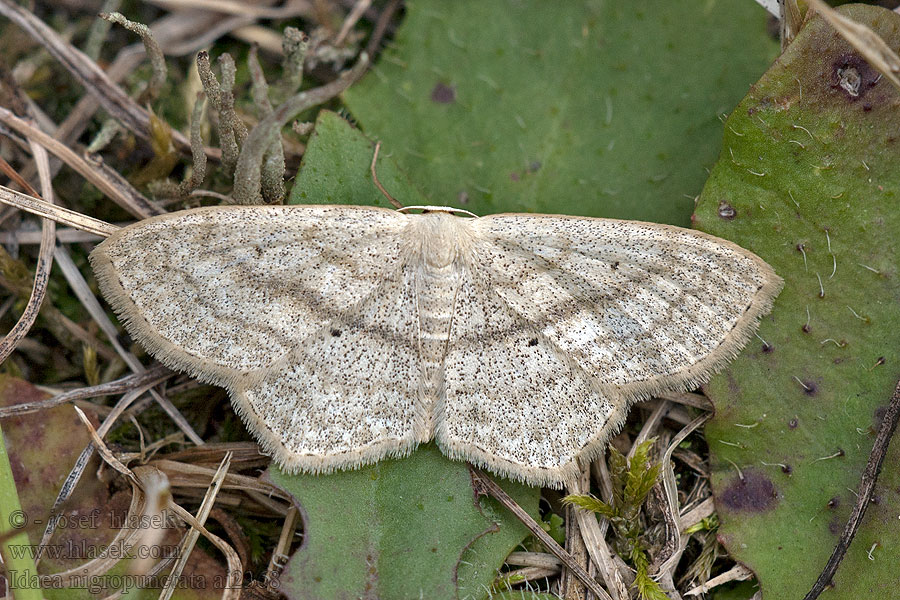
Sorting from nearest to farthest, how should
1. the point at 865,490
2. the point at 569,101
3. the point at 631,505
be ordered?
the point at 865,490 < the point at 631,505 < the point at 569,101

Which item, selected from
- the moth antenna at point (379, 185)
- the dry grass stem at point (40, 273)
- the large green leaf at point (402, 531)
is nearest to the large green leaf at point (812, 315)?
the large green leaf at point (402, 531)

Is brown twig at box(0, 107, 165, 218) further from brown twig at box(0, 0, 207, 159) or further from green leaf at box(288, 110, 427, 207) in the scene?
green leaf at box(288, 110, 427, 207)

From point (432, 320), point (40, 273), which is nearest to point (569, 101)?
point (432, 320)

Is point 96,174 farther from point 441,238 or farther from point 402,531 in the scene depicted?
point 402,531

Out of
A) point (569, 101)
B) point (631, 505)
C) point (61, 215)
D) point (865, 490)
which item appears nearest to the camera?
point (865, 490)

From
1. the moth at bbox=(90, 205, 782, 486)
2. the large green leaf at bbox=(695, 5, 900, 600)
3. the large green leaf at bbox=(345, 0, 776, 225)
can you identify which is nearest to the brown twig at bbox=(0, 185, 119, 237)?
the moth at bbox=(90, 205, 782, 486)

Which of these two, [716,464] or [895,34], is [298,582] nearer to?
[716,464]
